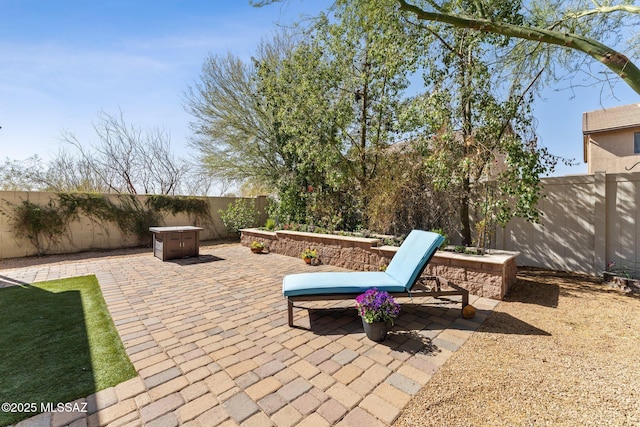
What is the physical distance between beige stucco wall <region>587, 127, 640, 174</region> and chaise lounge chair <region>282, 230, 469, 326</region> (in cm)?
1682

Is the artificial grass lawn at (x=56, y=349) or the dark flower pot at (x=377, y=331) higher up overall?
the dark flower pot at (x=377, y=331)

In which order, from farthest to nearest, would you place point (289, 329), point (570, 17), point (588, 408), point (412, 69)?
point (412, 69)
point (570, 17)
point (289, 329)
point (588, 408)

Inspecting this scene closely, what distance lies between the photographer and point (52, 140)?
36.4 ft

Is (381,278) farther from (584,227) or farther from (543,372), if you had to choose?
(584,227)

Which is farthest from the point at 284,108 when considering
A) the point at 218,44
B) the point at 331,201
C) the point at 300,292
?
the point at 300,292

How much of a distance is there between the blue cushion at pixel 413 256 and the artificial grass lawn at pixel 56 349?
120 inches

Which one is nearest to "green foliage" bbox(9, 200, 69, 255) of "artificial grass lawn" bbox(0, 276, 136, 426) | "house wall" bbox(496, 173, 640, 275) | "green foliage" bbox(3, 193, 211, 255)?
"green foliage" bbox(3, 193, 211, 255)

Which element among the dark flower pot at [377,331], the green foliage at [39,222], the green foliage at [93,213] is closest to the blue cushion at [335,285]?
the dark flower pot at [377,331]

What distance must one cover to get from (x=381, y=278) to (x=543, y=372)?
1.78m

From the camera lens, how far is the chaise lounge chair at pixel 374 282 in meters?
3.33

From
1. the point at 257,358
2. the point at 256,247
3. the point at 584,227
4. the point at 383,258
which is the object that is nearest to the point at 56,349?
the point at 257,358

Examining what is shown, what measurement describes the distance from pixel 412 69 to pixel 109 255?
976 centimetres

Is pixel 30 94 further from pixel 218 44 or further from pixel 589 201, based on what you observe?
pixel 589 201

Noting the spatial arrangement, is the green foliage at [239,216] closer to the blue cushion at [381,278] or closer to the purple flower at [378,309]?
the blue cushion at [381,278]
